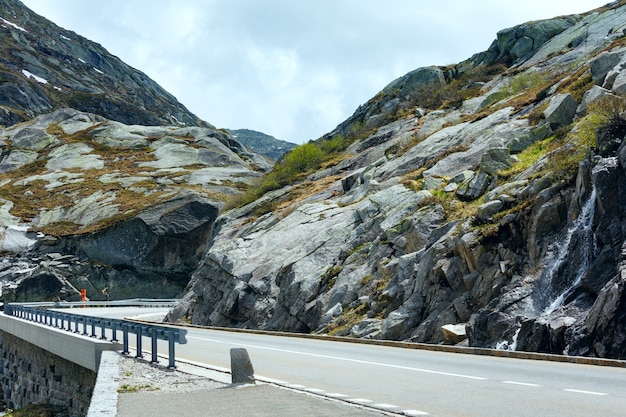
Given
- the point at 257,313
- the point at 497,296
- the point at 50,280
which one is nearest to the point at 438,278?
the point at 497,296

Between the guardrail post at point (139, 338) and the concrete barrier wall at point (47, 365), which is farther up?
the guardrail post at point (139, 338)

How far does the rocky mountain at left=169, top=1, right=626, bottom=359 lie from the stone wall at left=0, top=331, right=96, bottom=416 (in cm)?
944

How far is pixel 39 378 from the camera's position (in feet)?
66.5

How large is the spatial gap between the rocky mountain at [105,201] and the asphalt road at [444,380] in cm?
4522

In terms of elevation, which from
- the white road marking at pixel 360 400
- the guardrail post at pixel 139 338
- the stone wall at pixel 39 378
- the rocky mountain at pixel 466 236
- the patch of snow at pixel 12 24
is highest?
the patch of snow at pixel 12 24

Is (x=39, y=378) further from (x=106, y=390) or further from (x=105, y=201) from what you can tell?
(x=105, y=201)

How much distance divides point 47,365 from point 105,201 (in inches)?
2176

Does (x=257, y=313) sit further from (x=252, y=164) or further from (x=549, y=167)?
(x=252, y=164)

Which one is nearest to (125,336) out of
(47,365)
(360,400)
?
(47,365)

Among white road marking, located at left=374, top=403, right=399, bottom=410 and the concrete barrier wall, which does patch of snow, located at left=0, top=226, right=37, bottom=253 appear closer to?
the concrete barrier wall

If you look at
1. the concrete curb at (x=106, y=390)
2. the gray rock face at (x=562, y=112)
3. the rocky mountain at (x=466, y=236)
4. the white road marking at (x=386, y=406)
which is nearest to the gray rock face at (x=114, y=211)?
the rocky mountain at (x=466, y=236)

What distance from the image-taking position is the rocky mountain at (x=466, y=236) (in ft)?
53.8

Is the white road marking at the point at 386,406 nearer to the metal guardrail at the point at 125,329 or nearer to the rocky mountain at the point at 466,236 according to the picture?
the metal guardrail at the point at 125,329

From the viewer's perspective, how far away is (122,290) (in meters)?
61.0
